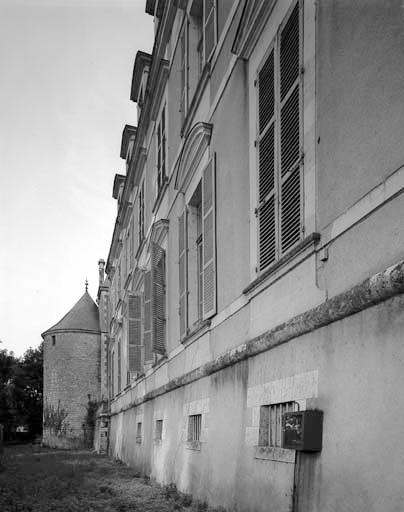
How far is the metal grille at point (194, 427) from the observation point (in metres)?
8.18

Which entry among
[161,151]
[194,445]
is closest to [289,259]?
[194,445]

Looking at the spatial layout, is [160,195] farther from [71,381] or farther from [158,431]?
[71,381]

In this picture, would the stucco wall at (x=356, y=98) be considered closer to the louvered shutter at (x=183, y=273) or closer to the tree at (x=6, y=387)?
the louvered shutter at (x=183, y=273)

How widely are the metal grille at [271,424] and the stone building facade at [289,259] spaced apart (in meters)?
0.02

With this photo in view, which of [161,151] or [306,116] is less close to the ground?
[161,151]

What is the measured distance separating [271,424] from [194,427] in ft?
10.6

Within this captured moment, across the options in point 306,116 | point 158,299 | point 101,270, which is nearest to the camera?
point 306,116

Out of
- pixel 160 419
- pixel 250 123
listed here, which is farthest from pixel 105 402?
pixel 250 123

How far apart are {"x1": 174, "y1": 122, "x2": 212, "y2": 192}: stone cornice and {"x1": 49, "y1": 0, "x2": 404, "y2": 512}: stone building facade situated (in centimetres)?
4

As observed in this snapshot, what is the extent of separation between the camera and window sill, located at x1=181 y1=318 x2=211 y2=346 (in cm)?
777

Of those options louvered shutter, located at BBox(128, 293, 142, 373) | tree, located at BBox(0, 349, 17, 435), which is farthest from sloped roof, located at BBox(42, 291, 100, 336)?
louvered shutter, located at BBox(128, 293, 142, 373)

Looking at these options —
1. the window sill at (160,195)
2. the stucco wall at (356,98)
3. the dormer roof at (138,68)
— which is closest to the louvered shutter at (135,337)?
the window sill at (160,195)

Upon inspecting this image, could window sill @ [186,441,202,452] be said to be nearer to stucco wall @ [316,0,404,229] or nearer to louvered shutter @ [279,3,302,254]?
louvered shutter @ [279,3,302,254]

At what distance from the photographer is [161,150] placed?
483 inches
